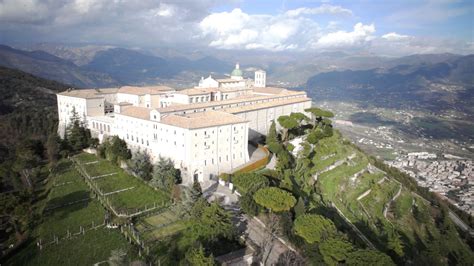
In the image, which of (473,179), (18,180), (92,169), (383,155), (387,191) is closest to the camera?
(18,180)

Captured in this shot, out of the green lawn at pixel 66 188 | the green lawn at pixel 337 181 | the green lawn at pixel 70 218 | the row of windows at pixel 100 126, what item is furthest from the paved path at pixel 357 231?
the row of windows at pixel 100 126

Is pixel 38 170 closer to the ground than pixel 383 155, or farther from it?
farther from it

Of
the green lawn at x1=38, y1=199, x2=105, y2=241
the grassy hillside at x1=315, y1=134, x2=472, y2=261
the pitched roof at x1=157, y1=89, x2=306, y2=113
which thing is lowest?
the grassy hillside at x1=315, y1=134, x2=472, y2=261

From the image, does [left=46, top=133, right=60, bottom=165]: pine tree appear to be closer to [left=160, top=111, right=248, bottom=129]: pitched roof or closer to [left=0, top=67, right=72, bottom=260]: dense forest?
[left=0, top=67, right=72, bottom=260]: dense forest

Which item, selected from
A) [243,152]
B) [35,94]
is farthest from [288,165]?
[35,94]

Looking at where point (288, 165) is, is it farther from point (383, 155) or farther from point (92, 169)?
point (383, 155)

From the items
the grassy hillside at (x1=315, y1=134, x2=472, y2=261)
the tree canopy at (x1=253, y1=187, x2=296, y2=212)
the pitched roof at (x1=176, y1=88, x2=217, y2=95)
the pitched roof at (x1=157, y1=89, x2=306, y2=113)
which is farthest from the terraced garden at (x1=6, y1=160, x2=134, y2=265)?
the grassy hillside at (x1=315, y1=134, x2=472, y2=261)

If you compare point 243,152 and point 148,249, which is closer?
point 148,249

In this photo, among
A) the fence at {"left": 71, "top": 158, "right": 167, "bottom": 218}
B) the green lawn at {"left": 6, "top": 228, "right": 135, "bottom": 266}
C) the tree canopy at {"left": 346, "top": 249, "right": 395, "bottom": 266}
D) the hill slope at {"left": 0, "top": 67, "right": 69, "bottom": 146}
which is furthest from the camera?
the hill slope at {"left": 0, "top": 67, "right": 69, "bottom": 146}
